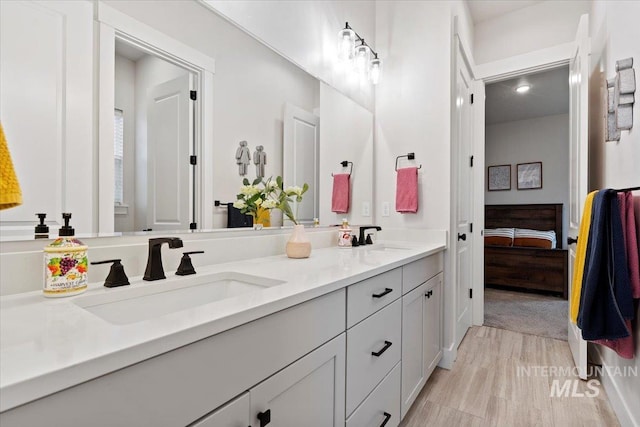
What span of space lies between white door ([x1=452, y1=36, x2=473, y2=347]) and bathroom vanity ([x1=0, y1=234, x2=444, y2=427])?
1.22 metres

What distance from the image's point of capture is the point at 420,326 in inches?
67.1

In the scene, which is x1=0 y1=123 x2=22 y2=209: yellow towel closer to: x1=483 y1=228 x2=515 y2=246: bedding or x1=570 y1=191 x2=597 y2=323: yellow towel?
x1=570 y1=191 x2=597 y2=323: yellow towel

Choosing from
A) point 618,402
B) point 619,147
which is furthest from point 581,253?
point 618,402

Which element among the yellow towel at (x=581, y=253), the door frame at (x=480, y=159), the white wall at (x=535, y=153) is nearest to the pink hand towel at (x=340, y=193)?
the yellow towel at (x=581, y=253)

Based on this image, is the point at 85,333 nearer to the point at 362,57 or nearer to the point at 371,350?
the point at 371,350

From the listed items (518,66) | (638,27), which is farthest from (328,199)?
(518,66)

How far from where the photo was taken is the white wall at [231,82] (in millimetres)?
1135

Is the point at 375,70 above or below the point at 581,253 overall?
above

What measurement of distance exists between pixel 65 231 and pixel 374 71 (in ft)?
7.24

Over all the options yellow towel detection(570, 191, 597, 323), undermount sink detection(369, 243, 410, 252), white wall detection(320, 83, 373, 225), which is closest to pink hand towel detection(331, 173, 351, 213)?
white wall detection(320, 83, 373, 225)

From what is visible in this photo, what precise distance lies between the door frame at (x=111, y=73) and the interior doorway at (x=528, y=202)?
294 cm

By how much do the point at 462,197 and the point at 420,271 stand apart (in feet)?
3.67

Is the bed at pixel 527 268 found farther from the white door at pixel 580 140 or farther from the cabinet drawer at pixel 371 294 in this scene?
the cabinet drawer at pixel 371 294

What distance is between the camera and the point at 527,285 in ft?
13.4
